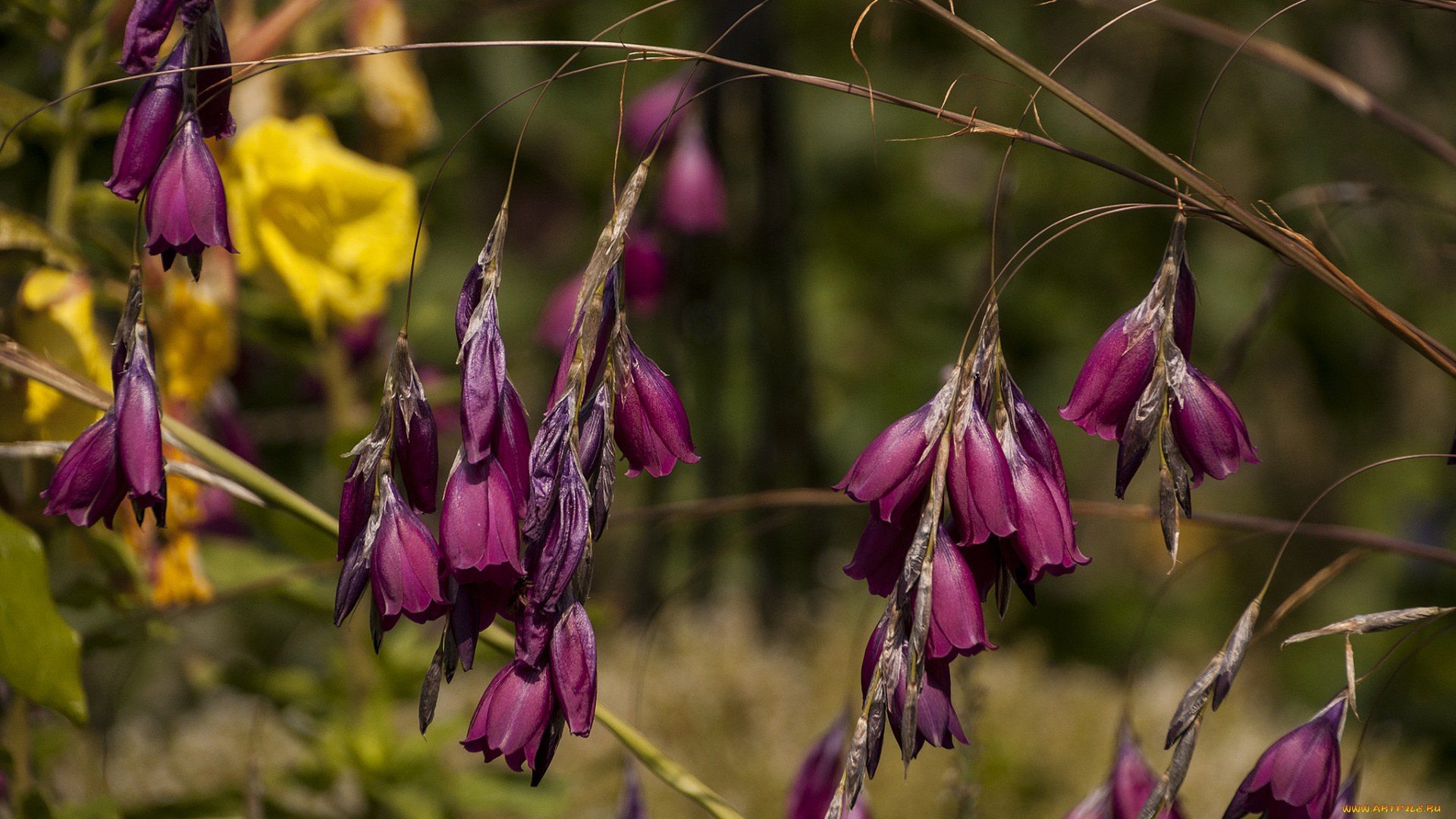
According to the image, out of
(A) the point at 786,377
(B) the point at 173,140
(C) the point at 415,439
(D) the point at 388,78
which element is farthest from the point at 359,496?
(A) the point at 786,377

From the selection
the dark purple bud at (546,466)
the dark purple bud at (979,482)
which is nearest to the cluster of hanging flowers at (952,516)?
the dark purple bud at (979,482)

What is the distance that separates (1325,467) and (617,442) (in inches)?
84.3

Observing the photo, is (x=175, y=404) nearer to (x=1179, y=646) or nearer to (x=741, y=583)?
(x=741, y=583)

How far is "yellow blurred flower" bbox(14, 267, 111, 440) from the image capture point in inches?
20.6

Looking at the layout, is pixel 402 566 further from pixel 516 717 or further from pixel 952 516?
pixel 952 516

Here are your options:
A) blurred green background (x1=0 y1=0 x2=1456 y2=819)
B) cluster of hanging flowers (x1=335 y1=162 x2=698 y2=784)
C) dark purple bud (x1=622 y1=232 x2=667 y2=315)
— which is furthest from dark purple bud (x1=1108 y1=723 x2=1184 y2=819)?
dark purple bud (x1=622 y1=232 x2=667 y2=315)

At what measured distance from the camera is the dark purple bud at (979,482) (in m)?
0.33

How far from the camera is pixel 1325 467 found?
207 cm

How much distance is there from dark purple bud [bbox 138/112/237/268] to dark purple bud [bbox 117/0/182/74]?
0.14ft

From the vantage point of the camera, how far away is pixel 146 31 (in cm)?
36

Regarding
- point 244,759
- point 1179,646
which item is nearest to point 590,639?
point 244,759

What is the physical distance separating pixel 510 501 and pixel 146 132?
0.63 feet

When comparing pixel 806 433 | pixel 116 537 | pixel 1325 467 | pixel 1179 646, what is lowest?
pixel 1179 646

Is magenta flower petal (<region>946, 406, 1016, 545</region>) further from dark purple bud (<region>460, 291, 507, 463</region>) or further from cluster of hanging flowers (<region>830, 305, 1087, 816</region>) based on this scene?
dark purple bud (<region>460, 291, 507, 463</region>)
